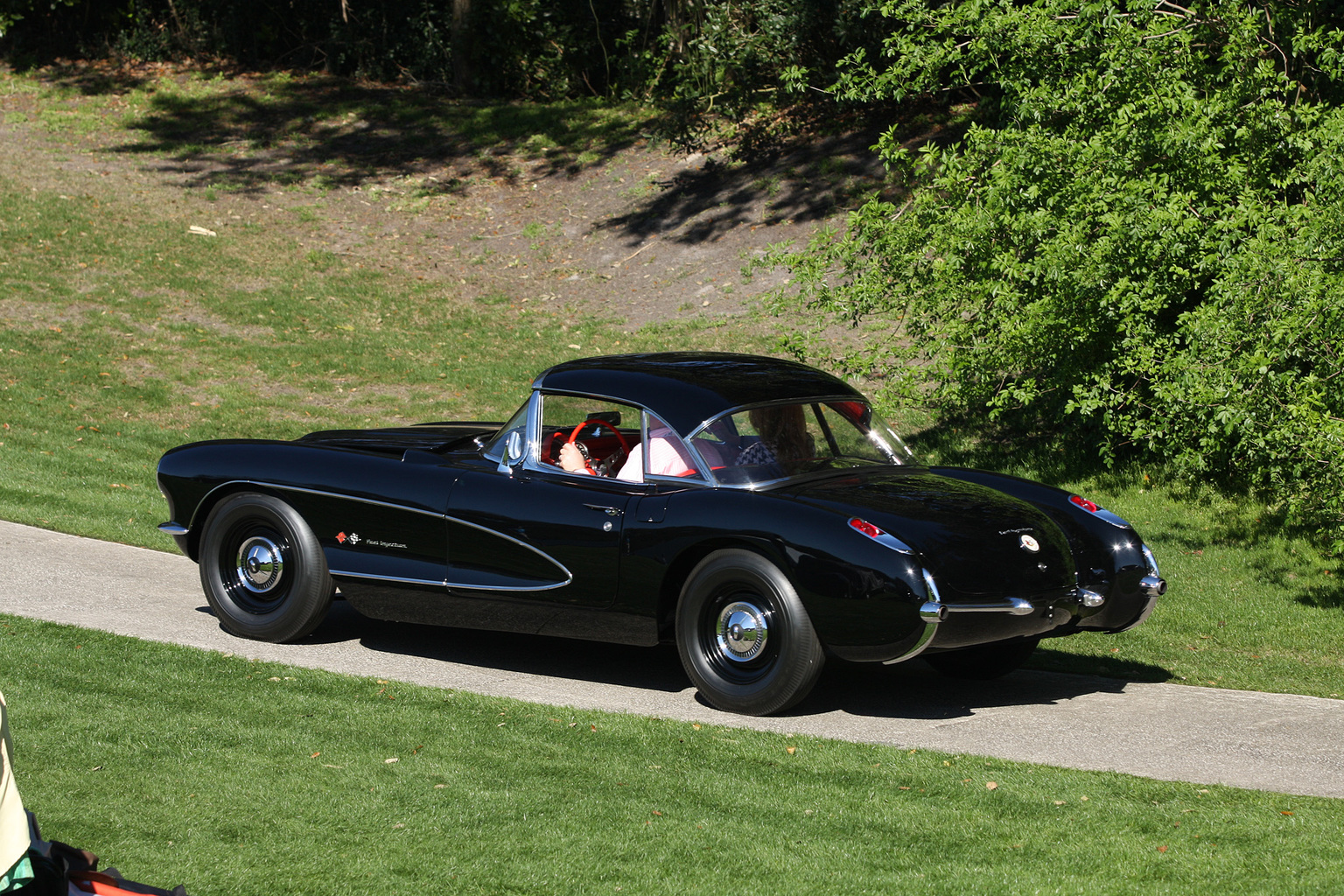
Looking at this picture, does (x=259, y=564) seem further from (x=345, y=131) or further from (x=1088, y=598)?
(x=345, y=131)

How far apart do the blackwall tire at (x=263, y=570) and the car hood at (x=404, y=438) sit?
0.57m

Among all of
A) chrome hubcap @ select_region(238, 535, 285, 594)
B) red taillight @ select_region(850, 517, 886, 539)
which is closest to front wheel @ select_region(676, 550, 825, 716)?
red taillight @ select_region(850, 517, 886, 539)

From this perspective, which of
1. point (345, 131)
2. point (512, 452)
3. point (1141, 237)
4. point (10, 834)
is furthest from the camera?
point (345, 131)

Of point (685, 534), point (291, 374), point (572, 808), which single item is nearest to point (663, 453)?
point (685, 534)

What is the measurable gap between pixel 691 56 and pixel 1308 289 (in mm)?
17948

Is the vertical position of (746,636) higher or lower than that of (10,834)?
lower

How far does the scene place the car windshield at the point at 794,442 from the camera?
644cm

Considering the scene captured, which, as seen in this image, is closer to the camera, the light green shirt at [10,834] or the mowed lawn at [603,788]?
the light green shirt at [10,834]

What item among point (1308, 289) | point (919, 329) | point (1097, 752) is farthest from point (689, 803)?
point (919, 329)

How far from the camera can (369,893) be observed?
3.94 m

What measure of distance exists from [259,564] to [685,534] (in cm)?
275

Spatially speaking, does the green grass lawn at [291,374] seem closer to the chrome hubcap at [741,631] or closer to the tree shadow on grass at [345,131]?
the tree shadow on grass at [345,131]

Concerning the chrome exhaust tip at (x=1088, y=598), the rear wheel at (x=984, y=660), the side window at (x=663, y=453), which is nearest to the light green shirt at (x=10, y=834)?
the side window at (x=663, y=453)

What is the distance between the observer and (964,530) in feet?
19.5
